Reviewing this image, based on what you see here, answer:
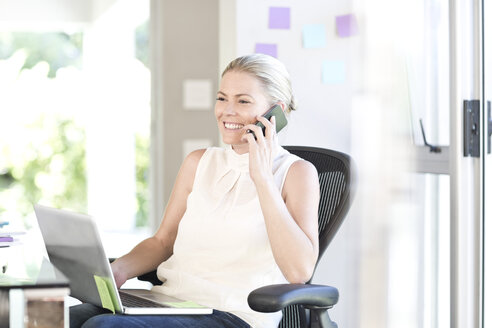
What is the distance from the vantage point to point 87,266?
1.93 metres

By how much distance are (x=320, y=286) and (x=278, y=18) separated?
1716mm

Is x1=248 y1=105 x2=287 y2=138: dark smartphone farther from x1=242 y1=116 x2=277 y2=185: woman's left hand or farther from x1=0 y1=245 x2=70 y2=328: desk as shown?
x1=0 y1=245 x2=70 y2=328: desk

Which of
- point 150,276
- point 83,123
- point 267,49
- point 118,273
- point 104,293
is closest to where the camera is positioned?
point 104,293

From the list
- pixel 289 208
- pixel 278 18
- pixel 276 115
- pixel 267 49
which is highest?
pixel 278 18

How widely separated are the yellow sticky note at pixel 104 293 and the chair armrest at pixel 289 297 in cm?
35

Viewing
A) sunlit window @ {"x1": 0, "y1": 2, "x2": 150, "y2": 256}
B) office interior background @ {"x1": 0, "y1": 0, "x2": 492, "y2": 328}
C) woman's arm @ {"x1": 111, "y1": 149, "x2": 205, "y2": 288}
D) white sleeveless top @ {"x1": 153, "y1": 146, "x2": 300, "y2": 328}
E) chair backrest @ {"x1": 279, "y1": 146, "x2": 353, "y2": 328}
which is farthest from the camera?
sunlit window @ {"x1": 0, "y1": 2, "x2": 150, "y2": 256}

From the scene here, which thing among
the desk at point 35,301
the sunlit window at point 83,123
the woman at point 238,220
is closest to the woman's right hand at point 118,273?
the woman at point 238,220

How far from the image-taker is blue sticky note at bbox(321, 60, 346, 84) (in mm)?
3414

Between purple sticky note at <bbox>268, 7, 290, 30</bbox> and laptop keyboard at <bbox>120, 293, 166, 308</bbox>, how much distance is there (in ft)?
5.33

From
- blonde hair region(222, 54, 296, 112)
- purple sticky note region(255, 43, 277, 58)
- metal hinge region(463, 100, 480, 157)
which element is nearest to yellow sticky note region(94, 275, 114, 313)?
blonde hair region(222, 54, 296, 112)

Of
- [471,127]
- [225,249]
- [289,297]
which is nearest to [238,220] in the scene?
[225,249]

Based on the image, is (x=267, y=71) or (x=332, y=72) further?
(x=332, y=72)

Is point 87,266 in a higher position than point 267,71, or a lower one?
lower

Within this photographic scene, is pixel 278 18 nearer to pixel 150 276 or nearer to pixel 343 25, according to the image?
pixel 343 25
